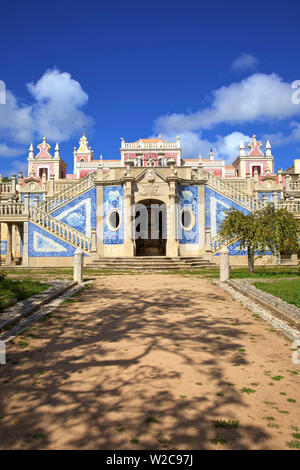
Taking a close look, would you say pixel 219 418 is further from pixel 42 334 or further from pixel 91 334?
pixel 42 334

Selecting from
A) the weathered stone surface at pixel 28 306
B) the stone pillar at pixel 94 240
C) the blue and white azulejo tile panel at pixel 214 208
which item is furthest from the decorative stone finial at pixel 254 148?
the weathered stone surface at pixel 28 306

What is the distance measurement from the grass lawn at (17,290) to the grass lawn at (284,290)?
7.14 meters

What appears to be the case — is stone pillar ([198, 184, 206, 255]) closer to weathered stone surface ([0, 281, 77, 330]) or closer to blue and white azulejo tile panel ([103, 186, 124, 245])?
blue and white azulejo tile panel ([103, 186, 124, 245])

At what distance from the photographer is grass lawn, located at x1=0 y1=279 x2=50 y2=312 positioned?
926 cm

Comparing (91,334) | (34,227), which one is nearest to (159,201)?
(34,227)

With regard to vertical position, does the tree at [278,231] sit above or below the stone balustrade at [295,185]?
below

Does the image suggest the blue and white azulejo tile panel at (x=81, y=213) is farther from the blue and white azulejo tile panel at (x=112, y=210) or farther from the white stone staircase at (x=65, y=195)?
the blue and white azulejo tile panel at (x=112, y=210)

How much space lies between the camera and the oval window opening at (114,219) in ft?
81.6

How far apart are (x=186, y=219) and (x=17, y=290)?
15869mm

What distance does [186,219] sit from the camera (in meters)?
24.9

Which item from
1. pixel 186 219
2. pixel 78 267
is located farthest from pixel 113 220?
pixel 78 267

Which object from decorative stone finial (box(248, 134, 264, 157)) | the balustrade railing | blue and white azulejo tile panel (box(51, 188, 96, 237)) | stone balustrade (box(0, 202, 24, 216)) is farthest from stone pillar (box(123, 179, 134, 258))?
decorative stone finial (box(248, 134, 264, 157))

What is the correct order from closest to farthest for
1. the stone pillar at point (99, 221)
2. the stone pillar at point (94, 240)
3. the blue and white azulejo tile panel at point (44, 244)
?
the stone pillar at point (94, 240)
the blue and white azulejo tile panel at point (44, 244)
the stone pillar at point (99, 221)
